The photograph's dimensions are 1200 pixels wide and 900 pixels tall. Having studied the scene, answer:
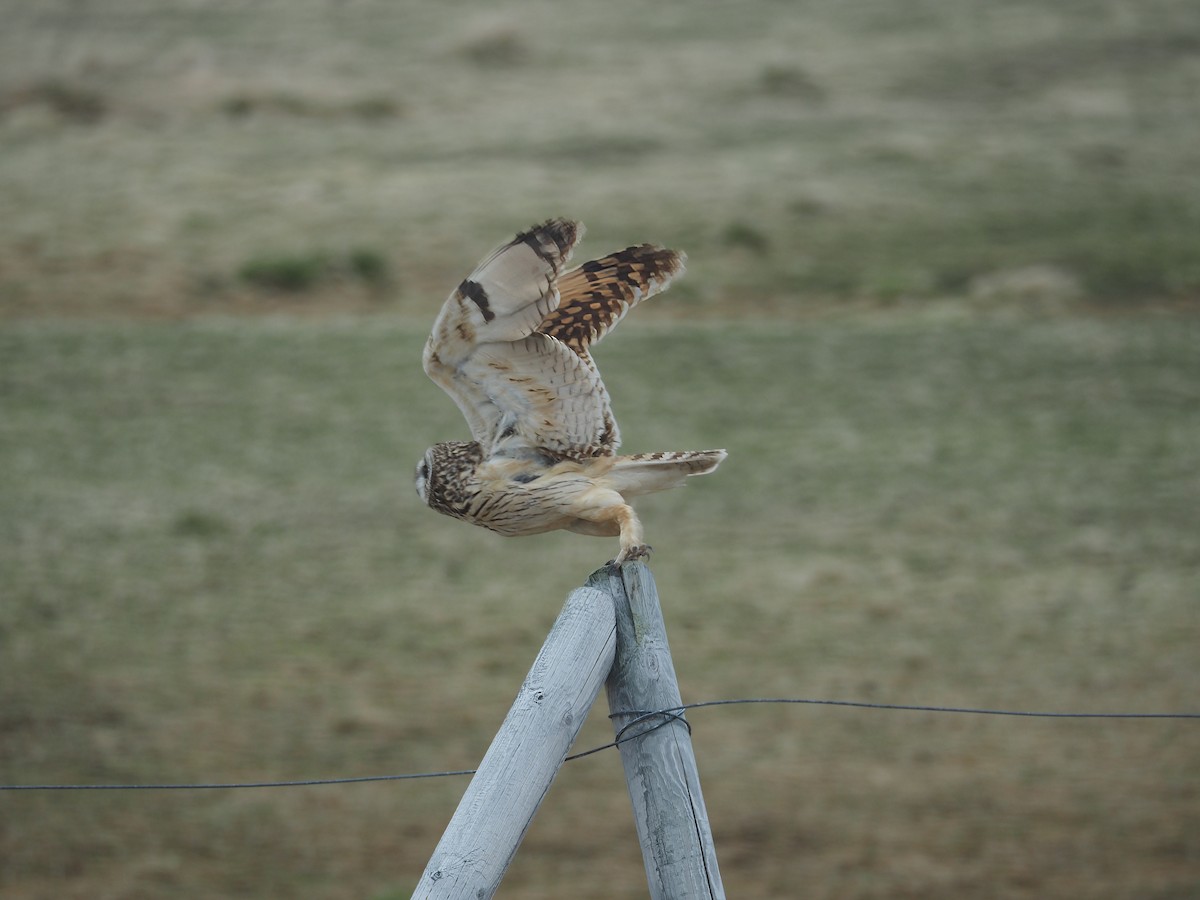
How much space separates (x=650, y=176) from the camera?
16859 millimetres

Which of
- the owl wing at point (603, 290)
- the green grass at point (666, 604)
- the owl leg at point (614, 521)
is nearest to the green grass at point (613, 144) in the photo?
the green grass at point (666, 604)

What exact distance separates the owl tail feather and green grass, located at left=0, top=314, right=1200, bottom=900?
3.38 meters

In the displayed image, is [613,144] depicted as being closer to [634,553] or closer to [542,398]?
[542,398]

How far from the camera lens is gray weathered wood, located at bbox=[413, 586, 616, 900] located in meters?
3.12

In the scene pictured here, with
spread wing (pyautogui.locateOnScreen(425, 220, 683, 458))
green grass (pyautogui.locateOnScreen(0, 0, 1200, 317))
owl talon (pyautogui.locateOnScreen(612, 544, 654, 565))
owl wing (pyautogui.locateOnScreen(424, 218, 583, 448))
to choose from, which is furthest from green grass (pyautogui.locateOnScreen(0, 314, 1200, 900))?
owl wing (pyautogui.locateOnScreen(424, 218, 583, 448))

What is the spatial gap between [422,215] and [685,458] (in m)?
12.3

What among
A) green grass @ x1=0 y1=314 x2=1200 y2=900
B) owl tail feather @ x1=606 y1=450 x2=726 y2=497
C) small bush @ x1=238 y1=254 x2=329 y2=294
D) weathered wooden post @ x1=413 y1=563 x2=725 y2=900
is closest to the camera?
weathered wooden post @ x1=413 y1=563 x2=725 y2=900

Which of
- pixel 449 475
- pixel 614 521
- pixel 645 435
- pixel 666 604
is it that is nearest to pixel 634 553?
pixel 614 521

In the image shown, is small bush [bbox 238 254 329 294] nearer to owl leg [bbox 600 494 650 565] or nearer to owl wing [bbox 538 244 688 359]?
owl wing [bbox 538 244 688 359]

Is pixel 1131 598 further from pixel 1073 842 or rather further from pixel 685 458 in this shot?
pixel 685 458

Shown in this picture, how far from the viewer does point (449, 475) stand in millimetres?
4316

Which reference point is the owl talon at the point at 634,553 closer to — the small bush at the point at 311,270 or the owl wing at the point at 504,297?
the owl wing at the point at 504,297

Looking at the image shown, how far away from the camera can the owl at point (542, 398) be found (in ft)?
12.4

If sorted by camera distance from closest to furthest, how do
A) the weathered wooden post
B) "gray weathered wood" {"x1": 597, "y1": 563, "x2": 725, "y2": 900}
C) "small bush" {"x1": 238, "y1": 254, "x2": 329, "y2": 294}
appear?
the weathered wooden post < "gray weathered wood" {"x1": 597, "y1": 563, "x2": 725, "y2": 900} < "small bush" {"x1": 238, "y1": 254, "x2": 329, "y2": 294}
